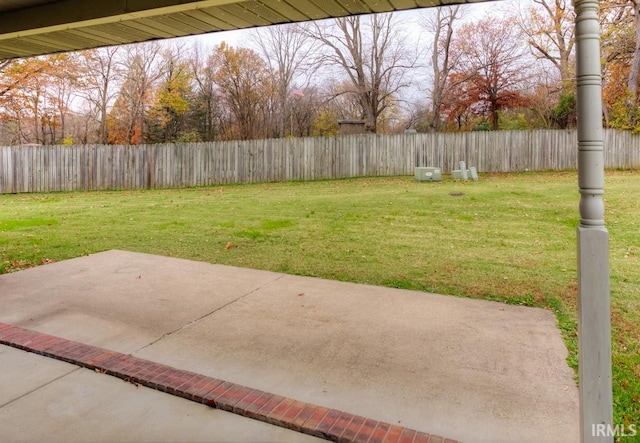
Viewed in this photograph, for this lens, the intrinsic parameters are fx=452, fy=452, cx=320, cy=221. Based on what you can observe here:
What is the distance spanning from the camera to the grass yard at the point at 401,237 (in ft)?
15.4

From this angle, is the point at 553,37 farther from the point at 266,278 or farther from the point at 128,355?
the point at 128,355

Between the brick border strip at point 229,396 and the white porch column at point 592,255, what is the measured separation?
68 cm

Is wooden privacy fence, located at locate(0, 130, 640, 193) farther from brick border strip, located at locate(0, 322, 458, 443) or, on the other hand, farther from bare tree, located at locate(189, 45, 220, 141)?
brick border strip, located at locate(0, 322, 458, 443)

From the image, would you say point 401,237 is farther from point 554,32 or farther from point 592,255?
point 554,32

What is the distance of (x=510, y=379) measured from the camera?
288 centimetres

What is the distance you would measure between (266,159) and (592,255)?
16.0 metres

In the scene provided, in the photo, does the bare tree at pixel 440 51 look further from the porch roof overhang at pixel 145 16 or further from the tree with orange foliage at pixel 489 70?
the porch roof overhang at pixel 145 16

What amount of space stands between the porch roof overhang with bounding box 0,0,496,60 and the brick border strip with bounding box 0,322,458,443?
9.76 feet

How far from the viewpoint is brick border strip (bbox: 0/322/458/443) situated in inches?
91.8

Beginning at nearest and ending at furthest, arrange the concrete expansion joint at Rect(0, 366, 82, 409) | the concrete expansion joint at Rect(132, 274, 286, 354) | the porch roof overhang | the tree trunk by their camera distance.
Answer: the concrete expansion joint at Rect(0, 366, 82, 409) < the concrete expansion joint at Rect(132, 274, 286, 354) < the porch roof overhang < the tree trunk

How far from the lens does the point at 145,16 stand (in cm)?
430

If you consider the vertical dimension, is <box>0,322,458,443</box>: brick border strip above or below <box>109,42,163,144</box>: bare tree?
below

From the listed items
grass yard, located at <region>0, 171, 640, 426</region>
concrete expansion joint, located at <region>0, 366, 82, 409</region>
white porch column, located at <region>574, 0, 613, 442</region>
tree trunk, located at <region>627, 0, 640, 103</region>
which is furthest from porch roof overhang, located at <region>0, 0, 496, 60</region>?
tree trunk, located at <region>627, 0, 640, 103</region>

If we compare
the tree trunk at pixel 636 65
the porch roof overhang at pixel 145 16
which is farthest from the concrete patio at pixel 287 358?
the tree trunk at pixel 636 65
